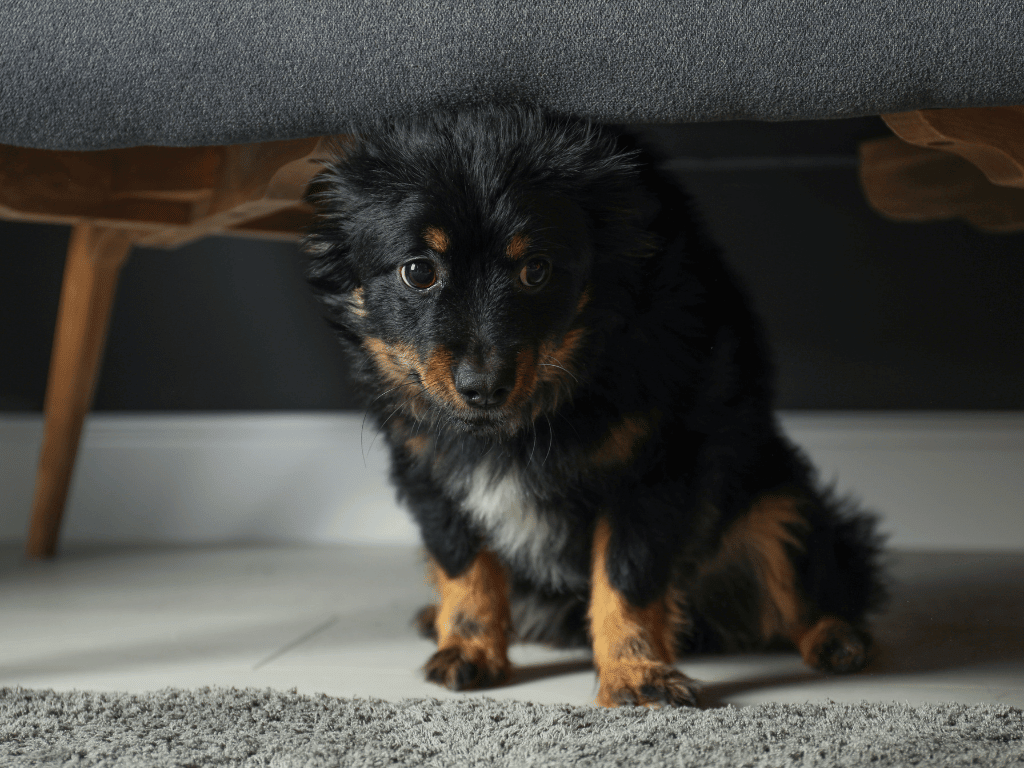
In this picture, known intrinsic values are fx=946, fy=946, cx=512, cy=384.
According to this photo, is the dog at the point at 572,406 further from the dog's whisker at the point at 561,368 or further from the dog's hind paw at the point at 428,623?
the dog's hind paw at the point at 428,623

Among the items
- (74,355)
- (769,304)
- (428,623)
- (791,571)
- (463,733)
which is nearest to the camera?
(463,733)

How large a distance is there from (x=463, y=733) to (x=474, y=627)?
1.13ft

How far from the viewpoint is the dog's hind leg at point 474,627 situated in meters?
1.37

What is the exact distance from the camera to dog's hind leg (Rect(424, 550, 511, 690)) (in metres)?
1.37

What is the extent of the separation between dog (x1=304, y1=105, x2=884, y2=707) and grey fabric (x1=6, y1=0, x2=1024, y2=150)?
9 centimetres

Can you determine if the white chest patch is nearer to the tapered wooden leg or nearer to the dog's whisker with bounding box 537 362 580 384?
the dog's whisker with bounding box 537 362 580 384

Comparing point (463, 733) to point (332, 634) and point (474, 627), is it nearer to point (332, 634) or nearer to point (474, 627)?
point (474, 627)

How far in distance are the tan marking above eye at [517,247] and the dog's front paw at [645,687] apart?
58cm

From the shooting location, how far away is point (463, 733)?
108 centimetres

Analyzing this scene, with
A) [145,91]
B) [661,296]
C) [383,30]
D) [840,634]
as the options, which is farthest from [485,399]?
[840,634]

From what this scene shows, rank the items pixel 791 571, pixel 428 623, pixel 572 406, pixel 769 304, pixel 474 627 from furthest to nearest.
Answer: pixel 769 304 → pixel 428 623 → pixel 791 571 → pixel 474 627 → pixel 572 406

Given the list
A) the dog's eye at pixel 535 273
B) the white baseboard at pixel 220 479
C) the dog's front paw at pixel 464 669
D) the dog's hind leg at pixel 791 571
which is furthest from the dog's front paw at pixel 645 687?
the white baseboard at pixel 220 479

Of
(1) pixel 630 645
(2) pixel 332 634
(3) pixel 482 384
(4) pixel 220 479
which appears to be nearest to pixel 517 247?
(3) pixel 482 384

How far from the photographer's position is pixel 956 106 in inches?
43.1
